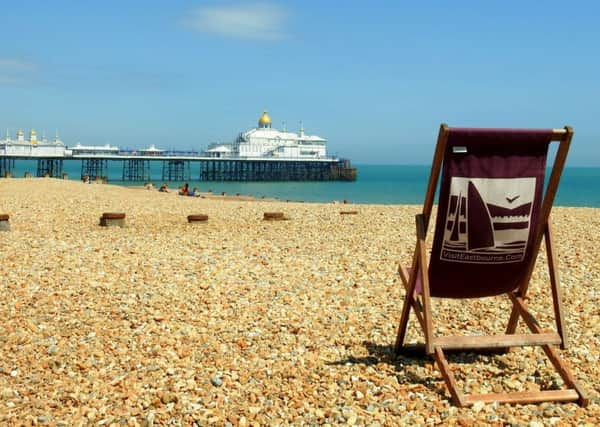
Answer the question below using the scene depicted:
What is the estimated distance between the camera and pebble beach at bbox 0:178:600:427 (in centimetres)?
331

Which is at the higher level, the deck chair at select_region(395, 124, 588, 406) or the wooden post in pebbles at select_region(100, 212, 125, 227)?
the deck chair at select_region(395, 124, 588, 406)

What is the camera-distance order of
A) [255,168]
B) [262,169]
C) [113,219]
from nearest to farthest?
[113,219], [262,169], [255,168]

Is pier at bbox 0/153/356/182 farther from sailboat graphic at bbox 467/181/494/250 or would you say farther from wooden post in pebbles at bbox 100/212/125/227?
sailboat graphic at bbox 467/181/494/250

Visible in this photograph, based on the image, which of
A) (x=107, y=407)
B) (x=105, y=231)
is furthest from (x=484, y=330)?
(x=105, y=231)

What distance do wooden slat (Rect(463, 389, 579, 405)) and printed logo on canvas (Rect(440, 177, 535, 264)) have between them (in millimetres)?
695

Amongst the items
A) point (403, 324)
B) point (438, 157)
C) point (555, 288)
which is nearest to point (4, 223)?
point (403, 324)

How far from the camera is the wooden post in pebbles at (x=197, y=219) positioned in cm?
1098

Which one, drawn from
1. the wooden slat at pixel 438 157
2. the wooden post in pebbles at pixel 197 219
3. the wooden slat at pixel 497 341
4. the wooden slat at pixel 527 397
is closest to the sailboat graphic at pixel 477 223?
the wooden slat at pixel 438 157

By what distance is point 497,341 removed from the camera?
355 cm

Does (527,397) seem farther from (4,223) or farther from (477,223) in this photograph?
(4,223)

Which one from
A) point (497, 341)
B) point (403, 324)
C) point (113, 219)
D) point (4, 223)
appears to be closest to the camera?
point (497, 341)

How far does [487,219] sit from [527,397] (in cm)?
95

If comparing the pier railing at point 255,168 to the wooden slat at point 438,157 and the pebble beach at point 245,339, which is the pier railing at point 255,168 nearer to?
the pebble beach at point 245,339

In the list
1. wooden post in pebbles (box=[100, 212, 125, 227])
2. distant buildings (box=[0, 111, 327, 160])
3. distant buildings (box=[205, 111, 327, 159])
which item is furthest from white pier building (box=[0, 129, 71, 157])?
wooden post in pebbles (box=[100, 212, 125, 227])
